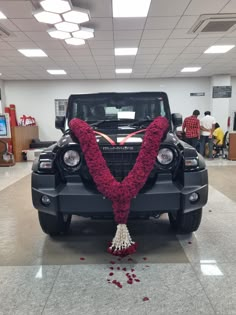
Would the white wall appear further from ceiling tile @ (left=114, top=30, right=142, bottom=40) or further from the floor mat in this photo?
the floor mat

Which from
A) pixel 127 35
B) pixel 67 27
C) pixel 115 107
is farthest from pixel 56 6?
pixel 115 107

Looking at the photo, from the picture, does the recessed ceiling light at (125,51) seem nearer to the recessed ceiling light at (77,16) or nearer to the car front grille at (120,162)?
the recessed ceiling light at (77,16)

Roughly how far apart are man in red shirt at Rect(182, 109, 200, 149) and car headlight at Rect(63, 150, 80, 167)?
647 cm

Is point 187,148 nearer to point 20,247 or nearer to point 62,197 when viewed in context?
point 62,197

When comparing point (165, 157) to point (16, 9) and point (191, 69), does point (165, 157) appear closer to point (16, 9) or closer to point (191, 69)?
point (16, 9)

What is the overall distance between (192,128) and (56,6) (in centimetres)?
545

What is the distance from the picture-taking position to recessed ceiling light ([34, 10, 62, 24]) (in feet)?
15.0

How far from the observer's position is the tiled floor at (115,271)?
1.76m

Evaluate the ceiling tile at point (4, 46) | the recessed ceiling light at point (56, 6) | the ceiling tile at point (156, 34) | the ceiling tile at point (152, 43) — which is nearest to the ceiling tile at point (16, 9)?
the recessed ceiling light at point (56, 6)

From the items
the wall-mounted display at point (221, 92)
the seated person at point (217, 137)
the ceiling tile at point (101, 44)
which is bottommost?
the seated person at point (217, 137)

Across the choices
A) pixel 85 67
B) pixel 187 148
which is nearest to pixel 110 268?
pixel 187 148

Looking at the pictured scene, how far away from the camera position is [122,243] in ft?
7.87

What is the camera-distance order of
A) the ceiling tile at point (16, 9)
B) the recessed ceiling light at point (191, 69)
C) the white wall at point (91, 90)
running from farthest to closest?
the white wall at point (91, 90) < the recessed ceiling light at point (191, 69) < the ceiling tile at point (16, 9)

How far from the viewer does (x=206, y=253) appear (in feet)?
8.16
